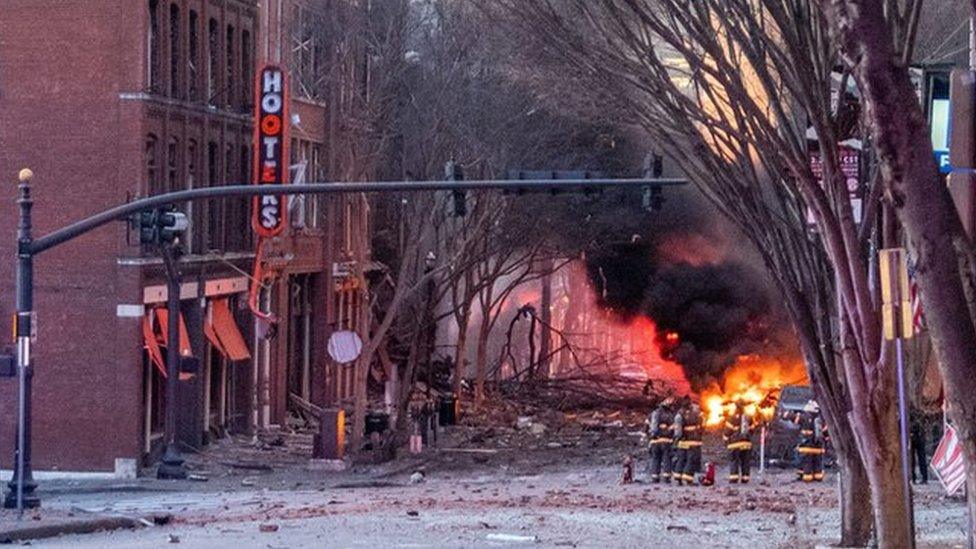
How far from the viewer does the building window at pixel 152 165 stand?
116ft

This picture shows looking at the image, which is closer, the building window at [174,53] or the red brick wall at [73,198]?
the red brick wall at [73,198]

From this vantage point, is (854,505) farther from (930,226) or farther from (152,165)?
(152,165)

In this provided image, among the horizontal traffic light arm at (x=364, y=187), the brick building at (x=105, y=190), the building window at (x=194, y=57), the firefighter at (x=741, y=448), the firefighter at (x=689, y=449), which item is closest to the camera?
the horizontal traffic light arm at (x=364, y=187)

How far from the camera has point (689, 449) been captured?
102 ft

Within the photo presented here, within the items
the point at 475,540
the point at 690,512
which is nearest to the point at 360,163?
the point at 690,512

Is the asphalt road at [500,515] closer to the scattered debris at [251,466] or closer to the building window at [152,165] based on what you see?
the scattered debris at [251,466]

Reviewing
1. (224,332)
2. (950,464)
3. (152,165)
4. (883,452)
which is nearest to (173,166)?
(152,165)

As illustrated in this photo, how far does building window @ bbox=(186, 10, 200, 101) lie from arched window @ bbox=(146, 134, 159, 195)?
276 centimetres

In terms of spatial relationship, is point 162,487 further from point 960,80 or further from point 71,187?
point 960,80

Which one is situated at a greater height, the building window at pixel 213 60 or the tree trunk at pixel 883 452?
the building window at pixel 213 60

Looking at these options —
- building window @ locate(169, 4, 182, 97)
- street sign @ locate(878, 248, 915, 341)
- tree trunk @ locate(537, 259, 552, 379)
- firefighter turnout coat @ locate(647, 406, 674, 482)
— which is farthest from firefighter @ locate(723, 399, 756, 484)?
tree trunk @ locate(537, 259, 552, 379)

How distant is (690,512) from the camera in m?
25.3

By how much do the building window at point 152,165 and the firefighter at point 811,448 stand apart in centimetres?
1335

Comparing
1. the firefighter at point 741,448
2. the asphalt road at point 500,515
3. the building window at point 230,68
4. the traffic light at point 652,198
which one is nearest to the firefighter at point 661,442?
Result: the asphalt road at point 500,515
